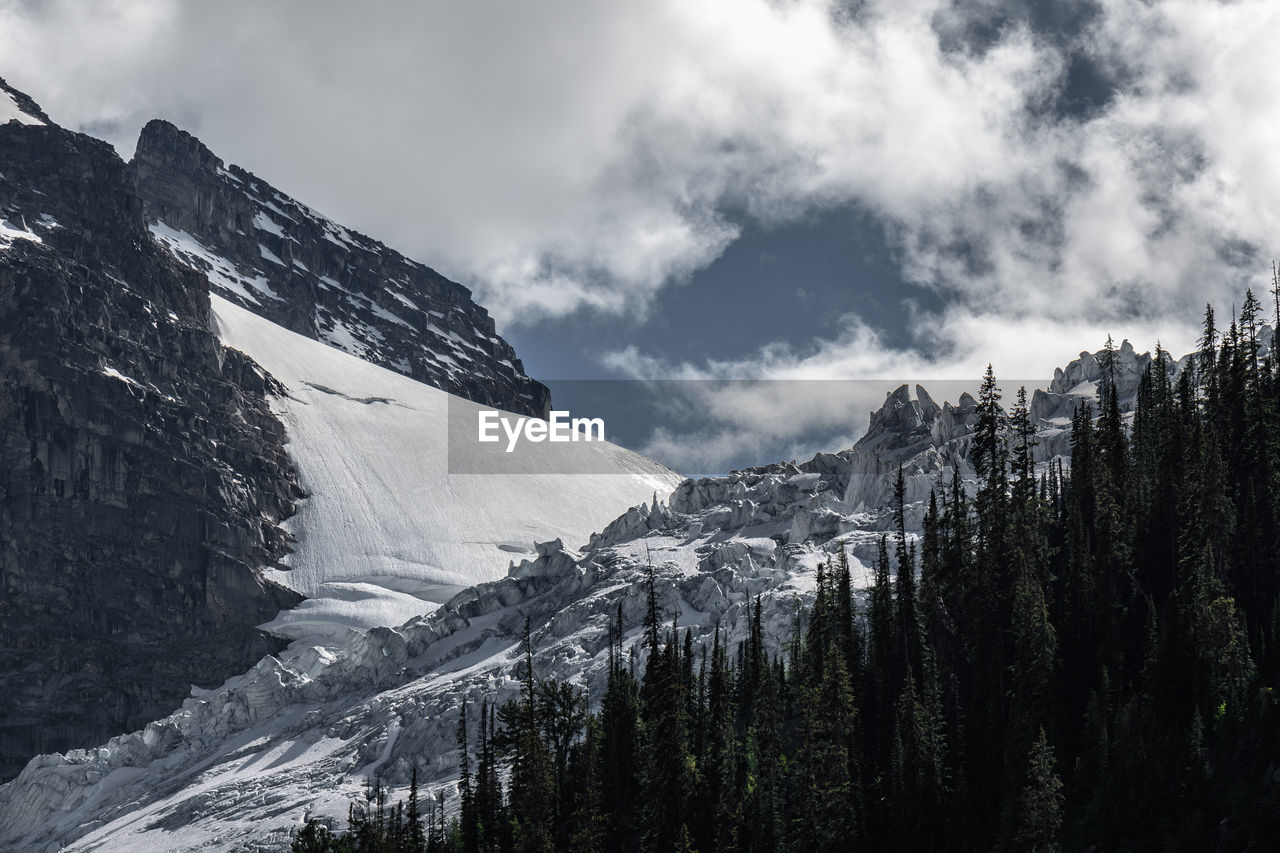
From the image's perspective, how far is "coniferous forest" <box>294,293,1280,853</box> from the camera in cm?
8212

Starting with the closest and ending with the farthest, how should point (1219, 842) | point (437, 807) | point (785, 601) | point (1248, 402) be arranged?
1. point (1219, 842)
2. point (1248, 402)
3. point (437, 807)
4. point (785, 601)

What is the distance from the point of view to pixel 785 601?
18025cm

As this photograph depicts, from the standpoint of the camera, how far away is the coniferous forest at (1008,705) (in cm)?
8212

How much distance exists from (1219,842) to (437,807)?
90975 mm

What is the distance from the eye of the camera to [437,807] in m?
147

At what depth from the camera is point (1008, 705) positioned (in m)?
96.2

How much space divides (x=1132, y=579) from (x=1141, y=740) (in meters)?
21.6

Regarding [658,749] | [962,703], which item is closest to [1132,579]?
[962,703]

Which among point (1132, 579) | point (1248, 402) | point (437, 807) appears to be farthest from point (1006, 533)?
point (437, 807)

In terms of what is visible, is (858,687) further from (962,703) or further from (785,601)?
(785,601)

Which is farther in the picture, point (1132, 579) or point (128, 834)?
point (128, 834)

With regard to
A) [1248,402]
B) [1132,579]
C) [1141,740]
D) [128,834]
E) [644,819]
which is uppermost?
[1248,402]

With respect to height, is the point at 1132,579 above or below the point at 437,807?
above

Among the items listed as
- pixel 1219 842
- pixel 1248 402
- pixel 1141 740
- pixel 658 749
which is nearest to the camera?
pixel 1219 842
